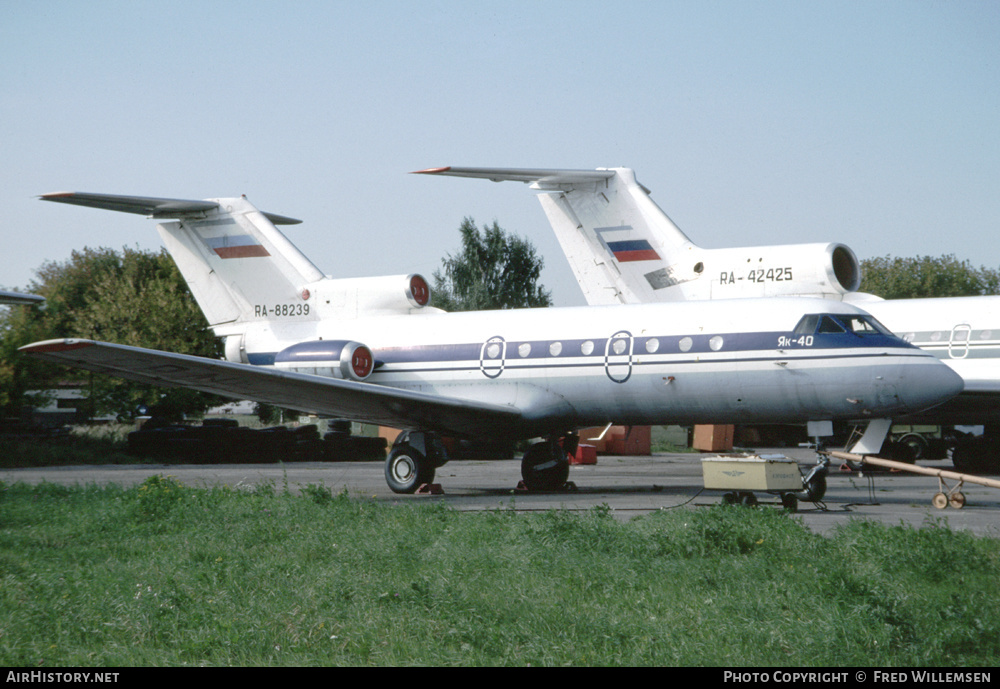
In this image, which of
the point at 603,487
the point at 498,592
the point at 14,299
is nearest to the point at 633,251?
the point at 603,487

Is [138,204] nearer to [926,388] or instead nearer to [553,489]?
[553,489]

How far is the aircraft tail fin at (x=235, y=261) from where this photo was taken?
63.7 ft

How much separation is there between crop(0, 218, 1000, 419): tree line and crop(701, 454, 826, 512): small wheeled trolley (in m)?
24.5

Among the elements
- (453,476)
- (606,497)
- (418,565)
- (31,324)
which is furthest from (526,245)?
(418,565)

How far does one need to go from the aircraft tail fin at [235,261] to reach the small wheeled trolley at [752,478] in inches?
386

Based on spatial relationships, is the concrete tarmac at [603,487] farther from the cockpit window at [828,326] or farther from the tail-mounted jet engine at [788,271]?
the tail-mounted jet engine at [788,271]

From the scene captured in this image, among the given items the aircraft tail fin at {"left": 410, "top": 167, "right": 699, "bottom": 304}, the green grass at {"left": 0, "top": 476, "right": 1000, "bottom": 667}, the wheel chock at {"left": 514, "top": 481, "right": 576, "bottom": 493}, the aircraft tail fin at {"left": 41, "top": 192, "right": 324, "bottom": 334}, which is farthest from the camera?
the aircraft tail fin at {"left": 410, "top": 167, "right": 699, "bottom": 304}

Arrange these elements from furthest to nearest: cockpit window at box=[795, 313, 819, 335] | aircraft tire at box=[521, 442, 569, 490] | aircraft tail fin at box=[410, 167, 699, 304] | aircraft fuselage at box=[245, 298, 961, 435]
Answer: aircraft tail fin at box=[410, 167, 699, 304] < aircraft tire at box=[521, 442, 569, 490] < cockpit window at box=[795, 313, 819, 335] < aircraft fuselage at box=[245, 298, 961, 435]

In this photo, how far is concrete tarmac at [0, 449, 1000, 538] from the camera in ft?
41.5

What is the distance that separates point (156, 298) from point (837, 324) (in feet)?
99.6

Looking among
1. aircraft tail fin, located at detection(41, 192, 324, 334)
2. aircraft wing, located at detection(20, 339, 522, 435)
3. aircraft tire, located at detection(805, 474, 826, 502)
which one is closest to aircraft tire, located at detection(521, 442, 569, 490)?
aircraft wing, located at detection(20, 339, 522, 435)

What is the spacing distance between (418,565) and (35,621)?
9.56 ft

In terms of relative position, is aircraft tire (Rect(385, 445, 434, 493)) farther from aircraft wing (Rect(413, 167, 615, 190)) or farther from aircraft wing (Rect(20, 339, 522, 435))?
aircraft wing (Rect(413, 167, 615, 190))

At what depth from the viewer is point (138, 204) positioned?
1844 cm
